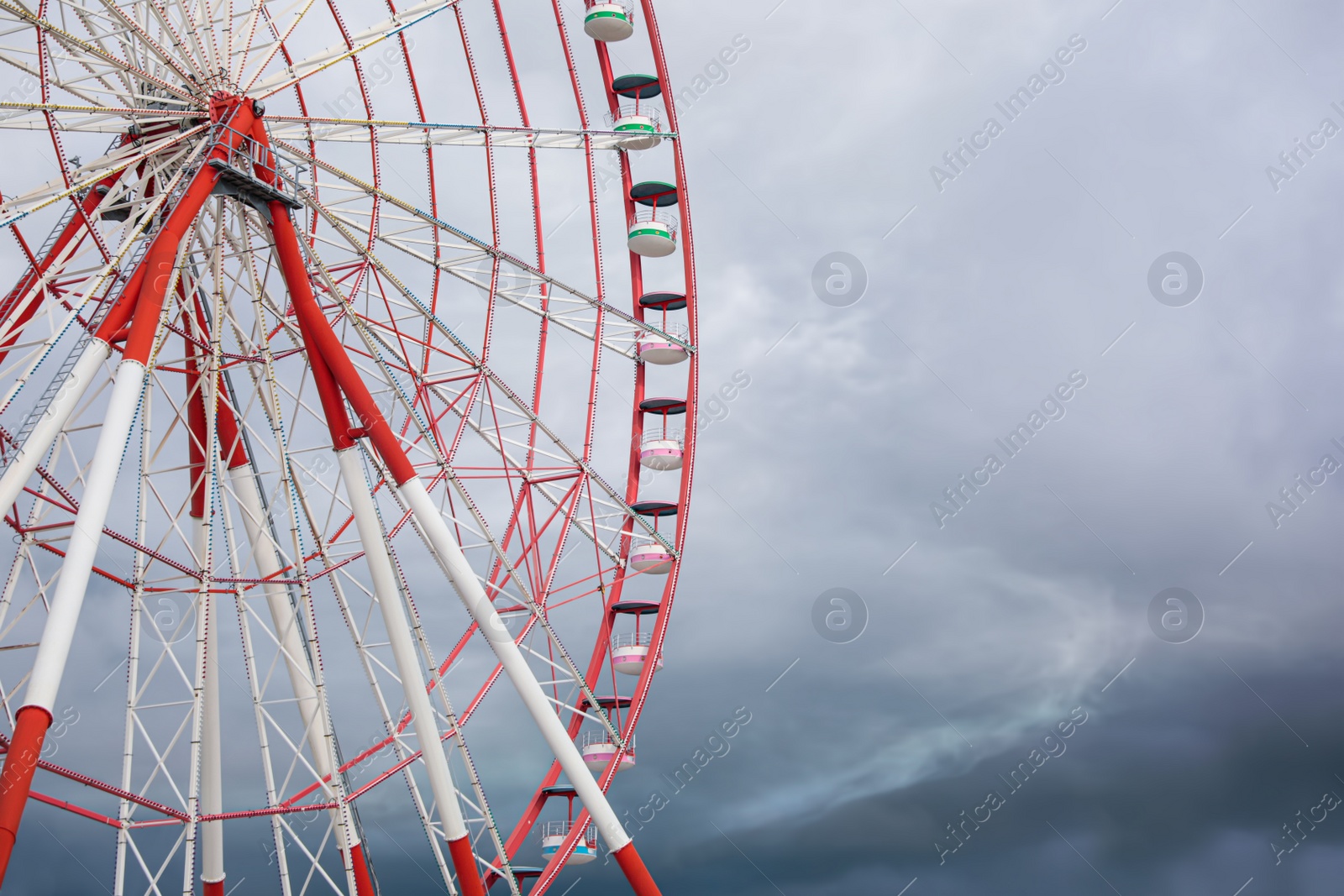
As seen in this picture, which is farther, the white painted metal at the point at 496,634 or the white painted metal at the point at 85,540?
the white painted metal at the point at 496,634

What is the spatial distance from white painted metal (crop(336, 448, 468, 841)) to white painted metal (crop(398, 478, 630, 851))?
76 centimetres

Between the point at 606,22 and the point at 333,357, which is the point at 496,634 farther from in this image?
the point at 606,22

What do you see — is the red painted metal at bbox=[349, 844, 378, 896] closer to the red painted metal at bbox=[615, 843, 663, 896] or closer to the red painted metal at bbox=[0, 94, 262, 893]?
the red painted metal at bbox=[615, 843, 663, 896]

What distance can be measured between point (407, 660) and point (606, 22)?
15.8m

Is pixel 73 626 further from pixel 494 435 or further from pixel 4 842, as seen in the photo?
pixel 494 435

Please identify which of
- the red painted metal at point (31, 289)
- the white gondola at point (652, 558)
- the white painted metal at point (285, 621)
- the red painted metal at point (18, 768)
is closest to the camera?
the red painted metal at point (18, 768)

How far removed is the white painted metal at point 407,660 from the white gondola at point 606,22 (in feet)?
43.6

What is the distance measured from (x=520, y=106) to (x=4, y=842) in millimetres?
18021

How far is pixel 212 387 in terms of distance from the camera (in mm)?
24109

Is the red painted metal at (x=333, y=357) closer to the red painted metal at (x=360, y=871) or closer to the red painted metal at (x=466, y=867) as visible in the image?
the red painted metal at (x=466, y=867)

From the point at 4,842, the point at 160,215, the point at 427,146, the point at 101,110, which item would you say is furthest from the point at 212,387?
the point at 4,842

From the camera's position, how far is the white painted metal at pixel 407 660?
74.9 feet

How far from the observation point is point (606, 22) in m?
30.9

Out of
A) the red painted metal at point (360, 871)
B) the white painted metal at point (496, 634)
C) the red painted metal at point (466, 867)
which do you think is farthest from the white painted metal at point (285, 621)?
the white painted metal at point (496, 634)
